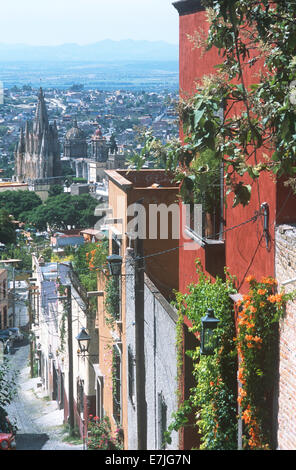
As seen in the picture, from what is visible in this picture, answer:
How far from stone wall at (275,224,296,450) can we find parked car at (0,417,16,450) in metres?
6.38

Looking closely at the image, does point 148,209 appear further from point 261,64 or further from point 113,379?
point 261,64

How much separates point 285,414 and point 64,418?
13.2 m

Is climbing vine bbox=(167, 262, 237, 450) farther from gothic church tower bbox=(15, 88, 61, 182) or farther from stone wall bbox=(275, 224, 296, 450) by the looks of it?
gothic church tower bbox=(15, 88, 61, 182)

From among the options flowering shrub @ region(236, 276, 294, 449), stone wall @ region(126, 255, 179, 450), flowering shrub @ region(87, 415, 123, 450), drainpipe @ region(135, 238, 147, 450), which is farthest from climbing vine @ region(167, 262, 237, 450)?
flowering shrub @ region(87, 415, 123, 450)

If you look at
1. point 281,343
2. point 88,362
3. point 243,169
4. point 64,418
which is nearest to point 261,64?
point 243,169

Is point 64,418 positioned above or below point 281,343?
below

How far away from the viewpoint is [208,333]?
6254 mm

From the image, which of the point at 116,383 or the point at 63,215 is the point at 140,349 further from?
the point at 63,215

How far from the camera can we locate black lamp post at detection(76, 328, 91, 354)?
13961 mm

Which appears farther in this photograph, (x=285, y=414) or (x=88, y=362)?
(x=88, y=362)

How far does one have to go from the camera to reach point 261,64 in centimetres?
584

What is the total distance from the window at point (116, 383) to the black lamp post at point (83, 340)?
202 cm

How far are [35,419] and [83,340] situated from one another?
4.74 metres

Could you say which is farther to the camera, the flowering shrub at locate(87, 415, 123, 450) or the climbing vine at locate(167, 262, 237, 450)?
the flowering shrub at locate(87, 415, 123, 450)
